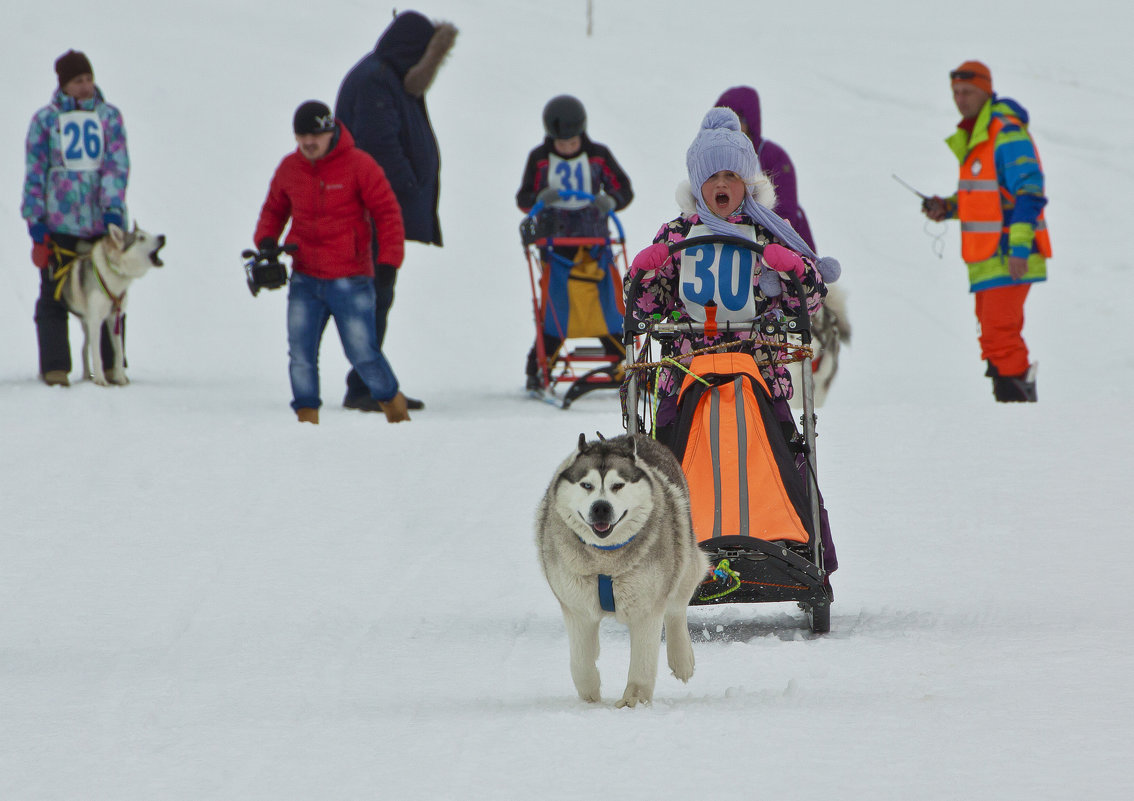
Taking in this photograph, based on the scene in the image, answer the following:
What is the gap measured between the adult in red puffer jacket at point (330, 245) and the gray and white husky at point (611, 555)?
3.87 m

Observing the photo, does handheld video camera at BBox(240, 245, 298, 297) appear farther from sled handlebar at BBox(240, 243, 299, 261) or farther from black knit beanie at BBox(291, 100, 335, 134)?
black knit beanie at BBox(291, 100, 335, 134)

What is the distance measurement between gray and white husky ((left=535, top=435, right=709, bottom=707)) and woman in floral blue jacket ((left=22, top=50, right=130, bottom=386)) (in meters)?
5.63

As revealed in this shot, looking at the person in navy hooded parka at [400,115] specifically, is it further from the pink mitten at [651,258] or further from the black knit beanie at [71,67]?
the pink mitten at [651,258]

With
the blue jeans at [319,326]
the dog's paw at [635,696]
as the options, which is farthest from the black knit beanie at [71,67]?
the dog's paw at [635,696]

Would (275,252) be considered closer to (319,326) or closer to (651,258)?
(319,326)

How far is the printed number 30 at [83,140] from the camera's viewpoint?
809cm

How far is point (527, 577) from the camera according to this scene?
194 inches

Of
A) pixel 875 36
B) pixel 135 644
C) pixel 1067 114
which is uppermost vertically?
pixel 875 36

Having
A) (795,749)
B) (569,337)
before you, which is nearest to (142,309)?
(569,337)

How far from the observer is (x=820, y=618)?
4.03 metres

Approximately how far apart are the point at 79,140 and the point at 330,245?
6.99 feet

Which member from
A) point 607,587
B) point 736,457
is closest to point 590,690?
point 607,587

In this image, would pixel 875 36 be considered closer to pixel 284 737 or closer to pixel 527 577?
pixel 527 577

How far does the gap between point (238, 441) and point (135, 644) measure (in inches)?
88.3
